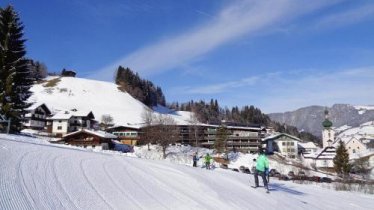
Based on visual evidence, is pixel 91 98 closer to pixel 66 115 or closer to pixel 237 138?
pixel 66 115

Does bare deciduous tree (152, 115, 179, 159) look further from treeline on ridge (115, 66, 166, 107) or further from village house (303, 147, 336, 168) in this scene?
treeline on ridge (115, 66, 166, 107)

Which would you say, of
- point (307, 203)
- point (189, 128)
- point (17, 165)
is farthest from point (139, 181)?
point (189, 128)

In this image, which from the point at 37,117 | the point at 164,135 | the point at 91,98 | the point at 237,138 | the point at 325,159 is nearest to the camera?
the point at 164,135

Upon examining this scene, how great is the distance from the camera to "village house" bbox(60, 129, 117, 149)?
75250mm

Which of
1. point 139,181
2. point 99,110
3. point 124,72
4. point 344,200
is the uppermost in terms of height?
point 124,72

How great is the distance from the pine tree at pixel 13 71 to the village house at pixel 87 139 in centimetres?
3185

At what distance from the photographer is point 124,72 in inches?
7736

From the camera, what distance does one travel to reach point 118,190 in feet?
41.7

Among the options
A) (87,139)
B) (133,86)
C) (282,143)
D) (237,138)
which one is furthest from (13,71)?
(133,86)

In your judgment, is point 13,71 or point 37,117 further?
point 37,117

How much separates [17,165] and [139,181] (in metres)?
4.40

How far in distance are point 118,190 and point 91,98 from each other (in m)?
156

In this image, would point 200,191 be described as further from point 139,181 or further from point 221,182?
point 221,182

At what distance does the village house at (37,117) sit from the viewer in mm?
97562
